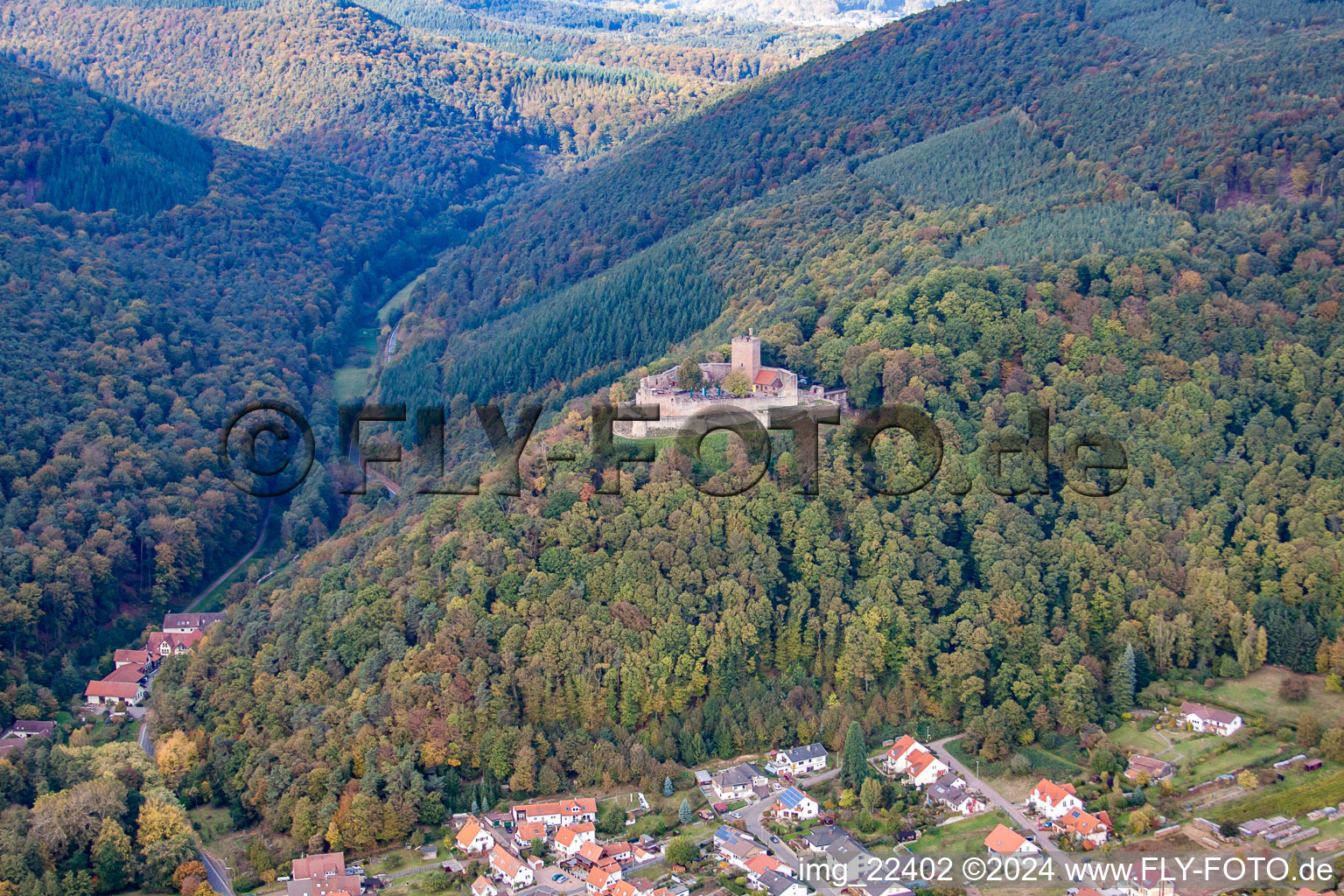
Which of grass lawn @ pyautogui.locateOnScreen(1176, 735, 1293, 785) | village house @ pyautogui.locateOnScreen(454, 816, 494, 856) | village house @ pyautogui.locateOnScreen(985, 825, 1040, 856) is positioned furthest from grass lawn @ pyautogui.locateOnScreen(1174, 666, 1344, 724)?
village house @ pyautogui.locateOnScreen(454, 816, 494, 856)

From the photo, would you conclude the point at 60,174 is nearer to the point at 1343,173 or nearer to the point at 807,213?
the point at 807,213

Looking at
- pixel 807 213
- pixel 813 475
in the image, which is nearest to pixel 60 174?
pixel 807 213

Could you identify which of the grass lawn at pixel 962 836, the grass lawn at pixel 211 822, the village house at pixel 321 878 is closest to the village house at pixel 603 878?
the village house at pixel 321 878

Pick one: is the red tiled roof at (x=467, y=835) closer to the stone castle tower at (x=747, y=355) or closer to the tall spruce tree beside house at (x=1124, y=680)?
the stone castle tower at (x=747, y=355)

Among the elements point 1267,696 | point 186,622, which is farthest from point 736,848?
point 186,622

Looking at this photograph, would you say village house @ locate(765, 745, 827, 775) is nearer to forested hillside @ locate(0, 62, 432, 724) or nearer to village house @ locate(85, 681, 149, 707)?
village house @ locate(85, 681, 149, 707)
